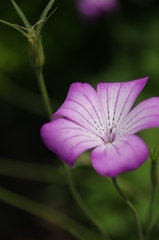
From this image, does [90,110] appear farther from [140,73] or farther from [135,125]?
[140,73]

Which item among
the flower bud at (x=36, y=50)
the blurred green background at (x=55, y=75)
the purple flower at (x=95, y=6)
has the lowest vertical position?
the blurred green background at (x=55, y=75)

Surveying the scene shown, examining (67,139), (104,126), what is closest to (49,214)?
(104,126)

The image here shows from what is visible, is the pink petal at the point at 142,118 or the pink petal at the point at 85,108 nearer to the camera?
the pink petal at the point at 142,118

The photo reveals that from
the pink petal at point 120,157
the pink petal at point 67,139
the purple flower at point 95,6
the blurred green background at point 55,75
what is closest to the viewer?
the pink petal at point 120,157

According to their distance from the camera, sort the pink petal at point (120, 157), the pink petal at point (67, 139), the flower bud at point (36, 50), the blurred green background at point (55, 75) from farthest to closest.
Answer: the blurred green background at point (55, 75) < the flower bud at point (36, 50) < the pink petal at point (67, 139) < the pink petal at point (120, 157)

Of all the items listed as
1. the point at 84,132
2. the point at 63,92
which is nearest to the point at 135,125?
the point at 84,132

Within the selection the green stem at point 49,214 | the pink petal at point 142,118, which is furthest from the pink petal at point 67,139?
the green stem at point 49,214

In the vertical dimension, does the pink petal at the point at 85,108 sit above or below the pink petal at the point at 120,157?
above

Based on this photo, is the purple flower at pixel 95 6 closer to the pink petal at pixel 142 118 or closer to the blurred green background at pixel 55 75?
the blurred green background at pixel 55 75
